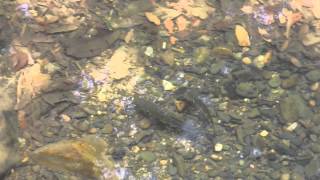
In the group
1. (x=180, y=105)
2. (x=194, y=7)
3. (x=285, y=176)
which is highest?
(x=194, y=7)

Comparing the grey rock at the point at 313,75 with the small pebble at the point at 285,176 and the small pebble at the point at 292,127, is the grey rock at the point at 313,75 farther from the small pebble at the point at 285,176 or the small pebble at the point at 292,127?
the small pebble at the point at 285,176

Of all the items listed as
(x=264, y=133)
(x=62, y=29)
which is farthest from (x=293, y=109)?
(x=62, y=29)

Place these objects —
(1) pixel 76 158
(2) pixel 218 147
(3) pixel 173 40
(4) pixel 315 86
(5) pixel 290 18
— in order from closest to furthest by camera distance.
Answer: (1) pixel 76 158
(2) pixel 218 147
(4) pixel 315 86
(3) pixel 173 40
(5) pixel 290 18

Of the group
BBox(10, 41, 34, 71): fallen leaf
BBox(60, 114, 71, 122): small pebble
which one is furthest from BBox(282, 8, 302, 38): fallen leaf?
BBox(10, 41, 34, 71): fallen leaf

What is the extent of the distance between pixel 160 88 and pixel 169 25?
16.5 inches

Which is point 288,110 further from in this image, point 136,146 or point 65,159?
point 65,159

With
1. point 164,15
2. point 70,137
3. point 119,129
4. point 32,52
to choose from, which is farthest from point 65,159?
point 164,15

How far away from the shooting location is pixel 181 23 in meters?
2.94

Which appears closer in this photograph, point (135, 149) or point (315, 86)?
point (135, 149)

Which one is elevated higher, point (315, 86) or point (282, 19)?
point (282, 19)

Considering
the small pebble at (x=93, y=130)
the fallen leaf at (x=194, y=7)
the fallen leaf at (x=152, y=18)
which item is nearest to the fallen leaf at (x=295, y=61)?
the fallen leaf at (x=194, y=7)

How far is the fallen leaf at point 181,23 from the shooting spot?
2.93 m

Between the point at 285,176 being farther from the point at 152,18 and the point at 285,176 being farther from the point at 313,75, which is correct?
the point at 152,18

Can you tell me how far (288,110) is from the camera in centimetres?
265
